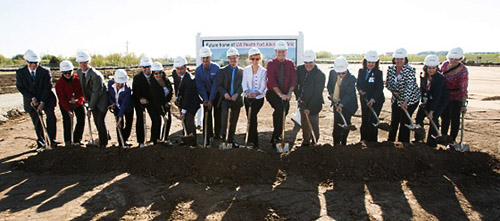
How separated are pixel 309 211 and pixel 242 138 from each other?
346 cm

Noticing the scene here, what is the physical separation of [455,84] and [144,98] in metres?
5.32

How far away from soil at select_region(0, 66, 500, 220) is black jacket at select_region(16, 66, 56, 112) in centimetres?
110

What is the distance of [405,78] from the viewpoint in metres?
5.32

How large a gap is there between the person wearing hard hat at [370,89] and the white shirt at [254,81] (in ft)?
5.50

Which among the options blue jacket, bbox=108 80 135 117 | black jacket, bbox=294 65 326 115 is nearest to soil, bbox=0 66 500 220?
blue jacket, bbox=108 80 135 117

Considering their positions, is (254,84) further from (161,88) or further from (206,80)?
(161,88)

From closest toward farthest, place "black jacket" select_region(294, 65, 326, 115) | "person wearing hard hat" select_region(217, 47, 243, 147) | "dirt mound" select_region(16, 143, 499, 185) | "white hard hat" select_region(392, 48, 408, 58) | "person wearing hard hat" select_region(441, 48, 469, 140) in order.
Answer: "dirt mound" select_region(16, 143, 499, 185) → "white hard hat" select_region(392, 48, 408, 58) → "person wearing hard hat" select_region(441, 48, 469, 140) → "black jacket" select_region(294, 65, 326, 115) → "person wearing hard hat" select_region(217, 47, 243, 147)

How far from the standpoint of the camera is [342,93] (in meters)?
5.50

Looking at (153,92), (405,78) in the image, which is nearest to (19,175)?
(153,92)

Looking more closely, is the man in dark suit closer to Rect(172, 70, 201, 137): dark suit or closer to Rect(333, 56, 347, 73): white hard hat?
Rect(172, 70, 201, 137): dark suit

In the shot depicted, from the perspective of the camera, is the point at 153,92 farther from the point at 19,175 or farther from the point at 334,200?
the point at 334,200

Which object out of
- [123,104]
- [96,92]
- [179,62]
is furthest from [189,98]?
[96,92]

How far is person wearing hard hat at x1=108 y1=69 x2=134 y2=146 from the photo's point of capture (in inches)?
219

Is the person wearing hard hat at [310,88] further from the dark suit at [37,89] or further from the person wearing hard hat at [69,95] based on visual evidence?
the dark suit at [37,89]
